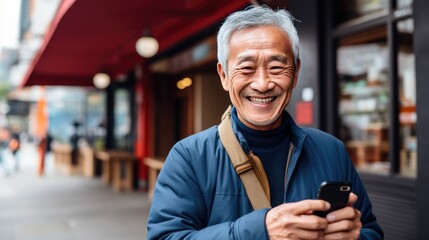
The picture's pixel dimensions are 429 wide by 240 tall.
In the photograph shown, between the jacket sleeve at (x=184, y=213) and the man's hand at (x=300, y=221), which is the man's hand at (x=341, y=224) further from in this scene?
the jacket sleeve at (x=184, y=213)

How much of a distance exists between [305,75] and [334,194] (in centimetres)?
385

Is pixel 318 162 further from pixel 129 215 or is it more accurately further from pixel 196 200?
pixel 129 215

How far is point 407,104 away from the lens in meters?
5.78

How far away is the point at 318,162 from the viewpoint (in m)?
1.58

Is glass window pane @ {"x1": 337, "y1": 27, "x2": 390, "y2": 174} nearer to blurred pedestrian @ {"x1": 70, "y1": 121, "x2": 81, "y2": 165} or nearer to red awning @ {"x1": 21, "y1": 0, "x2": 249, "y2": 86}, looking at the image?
red awning @ {"x1": 21, "y1": 0, "x2": 249, "y2": 86}

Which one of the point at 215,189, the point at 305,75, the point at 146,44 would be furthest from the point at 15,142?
the point at 215,189

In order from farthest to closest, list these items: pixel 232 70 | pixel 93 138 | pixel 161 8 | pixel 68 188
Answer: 1. pixel 93 138
2. pixel 68 188
3. pixel 161 8
4. pixel 232 70

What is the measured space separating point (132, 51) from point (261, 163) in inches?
364

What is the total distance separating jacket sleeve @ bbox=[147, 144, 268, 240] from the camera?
1.32 meters

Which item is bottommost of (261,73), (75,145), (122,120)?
(75,145)

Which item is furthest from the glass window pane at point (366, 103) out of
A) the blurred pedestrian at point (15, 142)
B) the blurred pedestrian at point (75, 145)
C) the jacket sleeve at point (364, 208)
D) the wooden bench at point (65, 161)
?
the blurred pedestrian at point (15, 142)

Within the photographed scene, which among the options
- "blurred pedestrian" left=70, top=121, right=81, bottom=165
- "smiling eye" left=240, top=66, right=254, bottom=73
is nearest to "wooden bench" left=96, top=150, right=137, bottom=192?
"blurred pedestrian" left=70, top=121, right=81, bottom=165

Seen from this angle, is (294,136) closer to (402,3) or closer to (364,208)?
(364,208)

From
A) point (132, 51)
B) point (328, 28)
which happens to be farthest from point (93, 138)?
point (328, 28)
